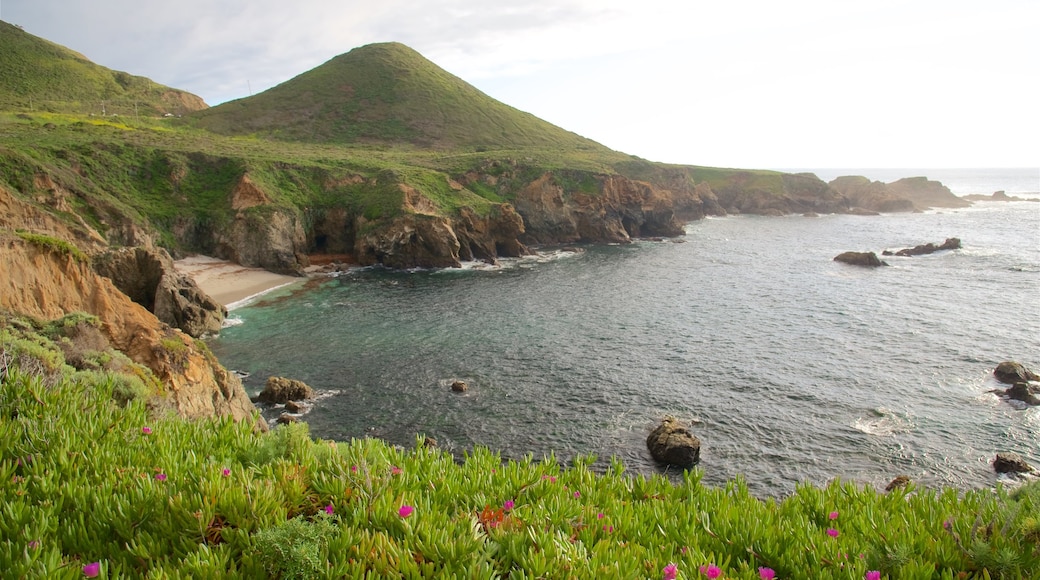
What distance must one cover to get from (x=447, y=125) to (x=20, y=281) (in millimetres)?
112636

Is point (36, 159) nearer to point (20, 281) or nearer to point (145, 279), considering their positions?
point (145, 279)

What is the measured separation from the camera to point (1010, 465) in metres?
21.9

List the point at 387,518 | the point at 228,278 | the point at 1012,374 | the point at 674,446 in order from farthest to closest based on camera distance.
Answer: the point at 228,278, the point at 1012,374, the point at 674,446, the point at 387,518

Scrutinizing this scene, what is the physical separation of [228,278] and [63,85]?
321ft

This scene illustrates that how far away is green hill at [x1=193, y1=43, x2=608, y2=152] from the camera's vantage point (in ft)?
380

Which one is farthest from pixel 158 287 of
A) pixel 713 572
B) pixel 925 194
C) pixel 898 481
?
pixel 925 194

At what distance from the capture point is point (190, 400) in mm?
18609

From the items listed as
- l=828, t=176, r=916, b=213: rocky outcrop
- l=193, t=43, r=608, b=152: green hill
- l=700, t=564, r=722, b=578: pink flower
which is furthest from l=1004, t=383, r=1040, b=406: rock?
l=828, t=176, r=916, b=213: rocky outcrop

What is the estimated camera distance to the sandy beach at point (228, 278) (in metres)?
49.7

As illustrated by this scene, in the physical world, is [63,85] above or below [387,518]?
above

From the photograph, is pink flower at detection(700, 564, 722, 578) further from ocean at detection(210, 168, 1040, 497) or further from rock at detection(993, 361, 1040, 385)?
rock at detection(993, 361, 1040, 385)

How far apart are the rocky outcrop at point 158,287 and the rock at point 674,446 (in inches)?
1187

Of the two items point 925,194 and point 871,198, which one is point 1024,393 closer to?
point 871,198

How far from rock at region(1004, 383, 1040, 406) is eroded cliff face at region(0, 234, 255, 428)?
35717mm
